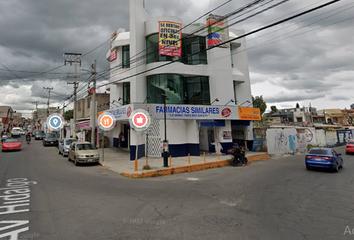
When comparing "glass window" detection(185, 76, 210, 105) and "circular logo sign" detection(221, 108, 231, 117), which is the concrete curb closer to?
"circular logo sign" detection(221, 108, 231, 117)

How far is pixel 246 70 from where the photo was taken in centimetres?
2314

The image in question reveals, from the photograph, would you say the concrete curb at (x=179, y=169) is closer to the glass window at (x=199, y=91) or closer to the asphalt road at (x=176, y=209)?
the asphalt road at (x=176, y=209)

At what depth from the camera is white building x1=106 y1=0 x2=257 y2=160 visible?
16938 millimetres

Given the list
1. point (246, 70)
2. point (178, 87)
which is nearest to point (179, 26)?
point (178, 87)

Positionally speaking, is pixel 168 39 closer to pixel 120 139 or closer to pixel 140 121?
pixel 140 121

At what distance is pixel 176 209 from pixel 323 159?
1081 cm

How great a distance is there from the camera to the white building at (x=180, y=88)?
667 inches

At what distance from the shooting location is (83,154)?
13500 millimetres

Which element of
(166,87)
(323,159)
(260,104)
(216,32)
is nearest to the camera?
(323,159)

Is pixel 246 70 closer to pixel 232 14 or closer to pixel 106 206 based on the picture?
pixel 232 14

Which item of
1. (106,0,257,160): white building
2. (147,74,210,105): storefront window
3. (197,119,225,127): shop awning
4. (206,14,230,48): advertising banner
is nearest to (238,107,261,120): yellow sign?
(106,0,257,160): white building

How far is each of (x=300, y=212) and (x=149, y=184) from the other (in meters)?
5.99

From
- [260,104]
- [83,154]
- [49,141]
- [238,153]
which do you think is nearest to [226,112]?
[238,153]

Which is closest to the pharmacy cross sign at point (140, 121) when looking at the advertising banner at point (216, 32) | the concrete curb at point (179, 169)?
the concrete curb at point (179, 169)
